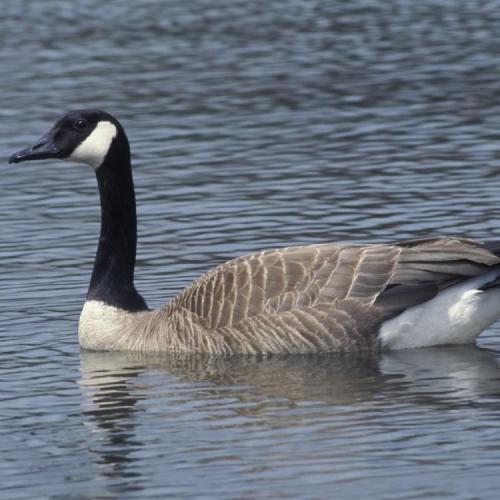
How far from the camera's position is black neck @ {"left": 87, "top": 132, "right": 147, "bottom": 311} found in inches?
599

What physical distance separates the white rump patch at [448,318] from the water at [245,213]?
6.8 inches

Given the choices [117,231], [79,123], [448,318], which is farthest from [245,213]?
[448,318]

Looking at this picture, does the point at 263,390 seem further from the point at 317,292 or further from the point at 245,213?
the point at 245,213

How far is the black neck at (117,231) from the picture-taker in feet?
50.0

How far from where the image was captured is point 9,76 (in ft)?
101

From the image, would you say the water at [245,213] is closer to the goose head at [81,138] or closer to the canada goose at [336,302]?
the canada goose at [336,302]

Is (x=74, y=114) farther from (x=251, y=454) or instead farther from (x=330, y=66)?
(x=330, y=66)

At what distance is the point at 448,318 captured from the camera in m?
14.0

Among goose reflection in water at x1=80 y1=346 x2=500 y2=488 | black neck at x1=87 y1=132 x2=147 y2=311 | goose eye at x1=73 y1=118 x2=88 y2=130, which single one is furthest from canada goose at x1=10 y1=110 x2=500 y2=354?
goose eye at x1=73 y1=118 x2=88 y2=130

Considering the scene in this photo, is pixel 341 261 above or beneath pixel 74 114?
beneath

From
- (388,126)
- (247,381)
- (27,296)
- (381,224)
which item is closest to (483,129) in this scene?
(388,126)

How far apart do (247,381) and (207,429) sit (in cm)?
163

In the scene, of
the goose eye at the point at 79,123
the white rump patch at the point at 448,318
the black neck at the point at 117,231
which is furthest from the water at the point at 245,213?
the goose eye at the point at 79,123

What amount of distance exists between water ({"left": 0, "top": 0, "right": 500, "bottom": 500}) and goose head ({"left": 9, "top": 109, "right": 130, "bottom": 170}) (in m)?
1.66
